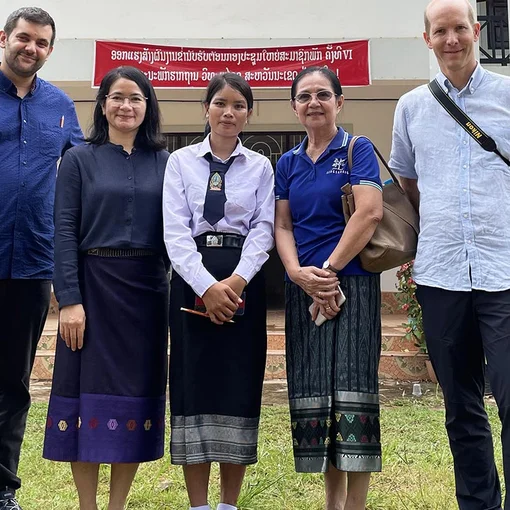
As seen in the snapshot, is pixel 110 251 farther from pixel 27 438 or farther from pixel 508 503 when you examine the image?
pixel 27 438

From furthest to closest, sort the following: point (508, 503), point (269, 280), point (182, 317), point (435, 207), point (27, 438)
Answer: point (269, 280)
point (27, 438)
point (182, 317)
point (435, 207)
point (508, 503)

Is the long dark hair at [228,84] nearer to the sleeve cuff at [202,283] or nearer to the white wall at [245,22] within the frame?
the sleeve cuff at [202,283]

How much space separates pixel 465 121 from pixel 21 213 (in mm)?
1987

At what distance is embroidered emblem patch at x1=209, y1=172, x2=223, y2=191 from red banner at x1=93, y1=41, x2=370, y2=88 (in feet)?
13.5

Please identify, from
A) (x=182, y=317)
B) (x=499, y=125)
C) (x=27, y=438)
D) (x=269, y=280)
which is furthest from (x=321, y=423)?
(x=269, y=280)

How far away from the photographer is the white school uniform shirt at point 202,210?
2.73 metres

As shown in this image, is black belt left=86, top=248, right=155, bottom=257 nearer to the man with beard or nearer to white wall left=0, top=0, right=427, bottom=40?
the man with beard

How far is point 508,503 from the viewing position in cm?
249

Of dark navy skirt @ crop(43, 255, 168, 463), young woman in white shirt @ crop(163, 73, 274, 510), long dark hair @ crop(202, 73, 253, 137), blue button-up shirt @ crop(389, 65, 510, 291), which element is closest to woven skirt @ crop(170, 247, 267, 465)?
young woman in white shirt @ crop(163, 73, 274, 510)

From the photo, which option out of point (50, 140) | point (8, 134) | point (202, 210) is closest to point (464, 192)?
point (202, 210)

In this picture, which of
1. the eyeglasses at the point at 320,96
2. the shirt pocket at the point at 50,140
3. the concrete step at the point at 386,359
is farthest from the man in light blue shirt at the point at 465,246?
the concrete step at the point at 386,359

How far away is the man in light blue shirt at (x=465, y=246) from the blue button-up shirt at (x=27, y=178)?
170 centimetres

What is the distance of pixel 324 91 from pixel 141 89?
782 millimetres

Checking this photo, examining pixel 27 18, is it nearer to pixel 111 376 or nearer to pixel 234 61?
pixel 111 376
